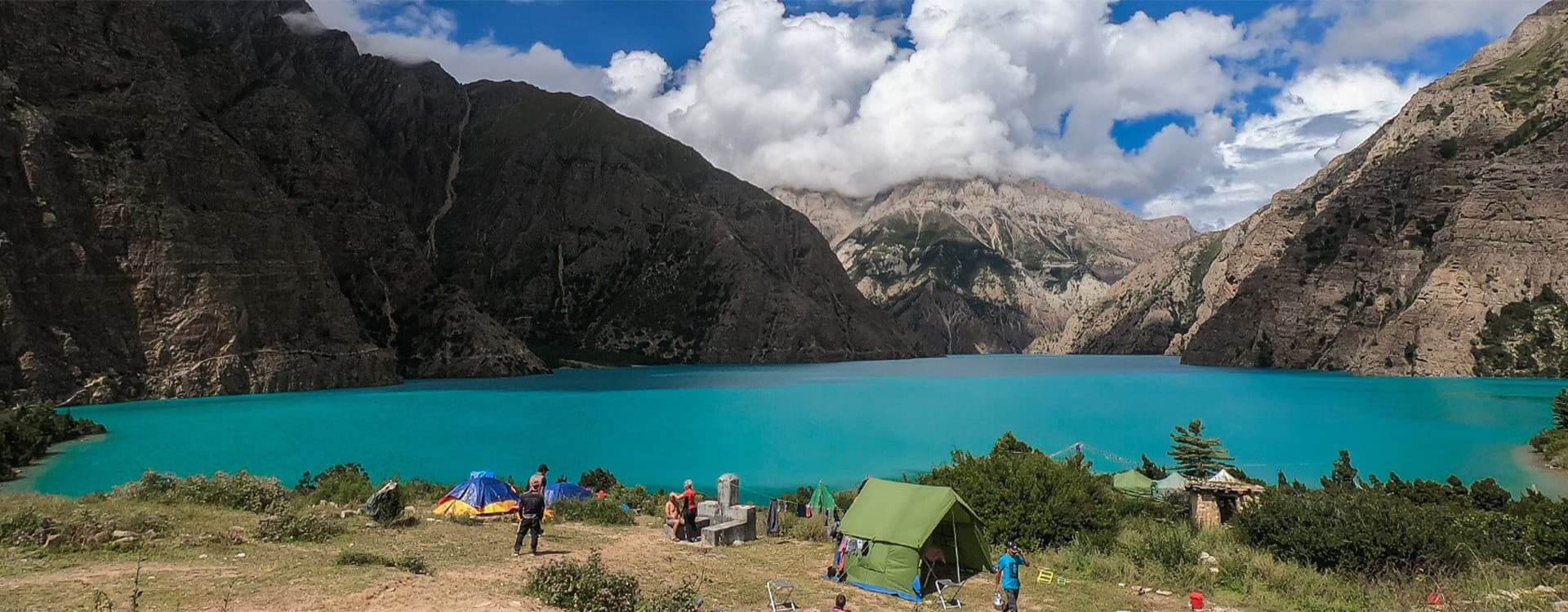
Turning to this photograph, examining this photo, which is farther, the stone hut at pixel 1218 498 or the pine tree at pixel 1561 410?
the pine tree at pixel 1561 410

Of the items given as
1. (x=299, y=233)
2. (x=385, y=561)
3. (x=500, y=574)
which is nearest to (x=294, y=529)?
(x=385, y=561)

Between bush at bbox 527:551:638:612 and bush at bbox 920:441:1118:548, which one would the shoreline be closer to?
bush at bbox 920:441:1118:548

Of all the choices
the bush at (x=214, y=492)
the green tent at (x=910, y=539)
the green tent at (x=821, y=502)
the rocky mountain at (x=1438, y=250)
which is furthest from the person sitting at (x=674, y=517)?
the rocky mountain at (x=1438, y=250)

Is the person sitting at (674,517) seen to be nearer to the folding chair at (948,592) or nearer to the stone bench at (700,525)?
the stone bench at (700,525)

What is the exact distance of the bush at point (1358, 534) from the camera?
1716 centimetres

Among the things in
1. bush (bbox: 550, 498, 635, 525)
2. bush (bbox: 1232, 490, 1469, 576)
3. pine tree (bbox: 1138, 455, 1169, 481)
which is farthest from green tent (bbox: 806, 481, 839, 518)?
pine tree (bbox: 1138, 455, 1169, 481)

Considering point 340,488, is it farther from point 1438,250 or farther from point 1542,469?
point 1438,250

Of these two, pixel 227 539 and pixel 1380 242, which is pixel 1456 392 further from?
pixel 227 539

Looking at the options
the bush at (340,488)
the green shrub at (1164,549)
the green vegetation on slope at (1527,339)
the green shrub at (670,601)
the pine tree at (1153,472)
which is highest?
the green vegetation on slope at (1527,339)

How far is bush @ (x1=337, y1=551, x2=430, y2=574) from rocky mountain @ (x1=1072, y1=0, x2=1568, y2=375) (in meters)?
133

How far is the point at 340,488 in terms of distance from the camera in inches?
1065

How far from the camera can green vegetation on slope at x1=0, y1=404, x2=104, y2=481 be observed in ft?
127

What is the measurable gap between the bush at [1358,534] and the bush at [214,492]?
2463cm

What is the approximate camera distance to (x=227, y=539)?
53.8 feet
